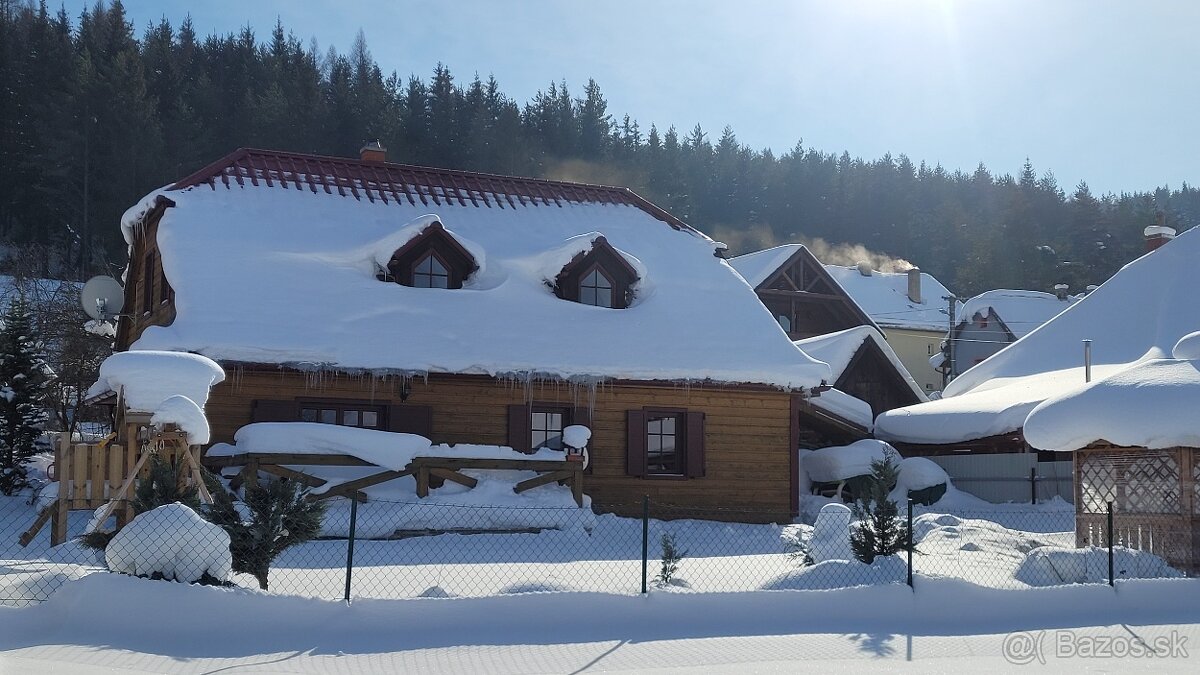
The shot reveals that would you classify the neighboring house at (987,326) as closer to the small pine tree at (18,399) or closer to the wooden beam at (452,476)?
the wooden beam at (452,476)

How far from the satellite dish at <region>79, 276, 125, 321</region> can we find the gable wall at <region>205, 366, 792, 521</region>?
18.5 feet

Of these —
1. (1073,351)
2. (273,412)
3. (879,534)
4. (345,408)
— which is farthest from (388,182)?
(1073,351)

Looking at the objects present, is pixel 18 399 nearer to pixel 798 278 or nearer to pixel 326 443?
pixel 326 443

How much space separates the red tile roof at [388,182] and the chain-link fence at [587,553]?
6853mm

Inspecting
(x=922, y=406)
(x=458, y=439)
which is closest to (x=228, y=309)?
(x=458, y=439)

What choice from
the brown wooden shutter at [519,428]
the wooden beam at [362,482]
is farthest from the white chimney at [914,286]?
the wooden beam at [362,482]

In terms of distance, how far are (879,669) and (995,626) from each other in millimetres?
2550

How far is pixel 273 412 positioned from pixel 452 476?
2.94m

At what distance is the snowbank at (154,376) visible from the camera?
11.5m

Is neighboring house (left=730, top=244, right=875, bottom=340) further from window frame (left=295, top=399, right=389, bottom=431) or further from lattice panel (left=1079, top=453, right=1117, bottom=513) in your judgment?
lattice panel (left=1079, top=453, right=1117, bottom=513)

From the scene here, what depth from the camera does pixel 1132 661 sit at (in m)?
8.85

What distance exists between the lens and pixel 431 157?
54.1 m

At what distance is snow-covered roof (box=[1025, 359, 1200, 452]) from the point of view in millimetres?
12641

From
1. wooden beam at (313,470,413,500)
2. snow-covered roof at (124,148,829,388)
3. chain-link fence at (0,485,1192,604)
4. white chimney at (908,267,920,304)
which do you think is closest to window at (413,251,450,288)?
snow-covered roof at (124,148,829,388)
